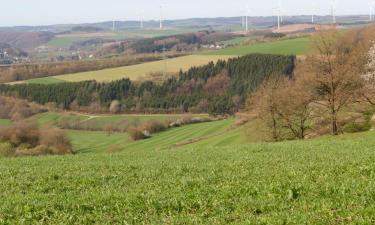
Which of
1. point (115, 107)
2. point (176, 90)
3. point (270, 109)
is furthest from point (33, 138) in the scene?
point (176, 90)

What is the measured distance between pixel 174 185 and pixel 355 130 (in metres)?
45.0

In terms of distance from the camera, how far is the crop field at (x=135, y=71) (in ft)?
538

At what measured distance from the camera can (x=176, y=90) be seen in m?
152

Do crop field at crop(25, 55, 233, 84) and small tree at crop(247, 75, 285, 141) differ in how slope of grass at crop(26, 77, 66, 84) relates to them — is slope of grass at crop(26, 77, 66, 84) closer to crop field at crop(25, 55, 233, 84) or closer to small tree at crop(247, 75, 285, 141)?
crop field at crop(25, 55, 233, 84)

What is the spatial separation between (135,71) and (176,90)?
24.4 meters

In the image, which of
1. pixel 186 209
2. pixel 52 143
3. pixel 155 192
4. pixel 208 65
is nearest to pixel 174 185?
pixel 155 192

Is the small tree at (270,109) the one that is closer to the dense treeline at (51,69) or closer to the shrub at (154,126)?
the shrub at (154,126)

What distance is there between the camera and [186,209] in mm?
14109

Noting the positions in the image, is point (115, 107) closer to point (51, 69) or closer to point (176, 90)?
point (176, 90)

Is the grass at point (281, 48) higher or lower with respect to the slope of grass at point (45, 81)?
higher

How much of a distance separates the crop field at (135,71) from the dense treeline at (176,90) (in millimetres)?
7839

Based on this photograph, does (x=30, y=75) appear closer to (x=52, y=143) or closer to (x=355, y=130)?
(x=52, y=143)

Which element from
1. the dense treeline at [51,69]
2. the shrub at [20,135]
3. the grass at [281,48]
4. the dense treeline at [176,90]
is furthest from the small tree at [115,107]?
the shrub at [20,135]

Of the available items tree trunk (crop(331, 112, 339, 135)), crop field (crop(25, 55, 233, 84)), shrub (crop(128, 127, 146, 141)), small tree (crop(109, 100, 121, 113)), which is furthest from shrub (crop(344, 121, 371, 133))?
crop field (crop(25, 55, 233, 84))
